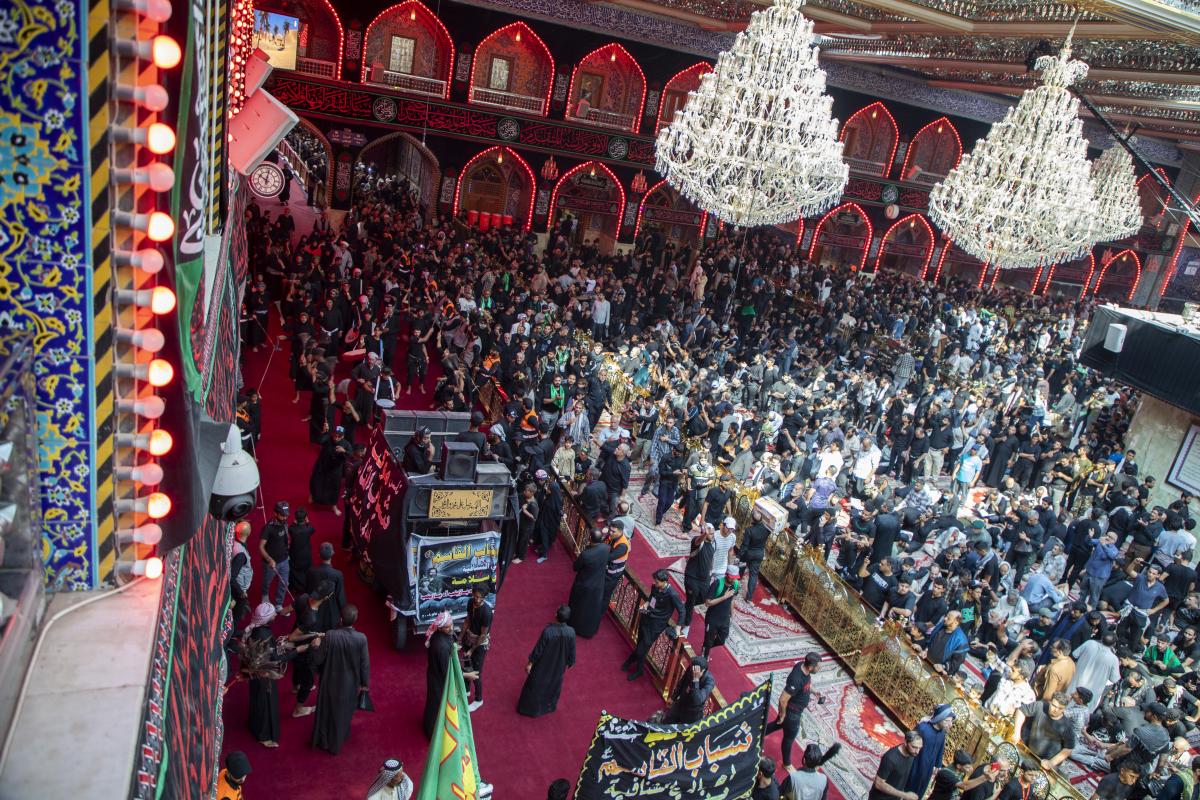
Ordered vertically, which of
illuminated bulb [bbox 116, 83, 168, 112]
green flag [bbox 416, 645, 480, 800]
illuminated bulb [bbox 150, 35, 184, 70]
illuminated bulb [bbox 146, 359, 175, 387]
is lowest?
green flag [bbox 416, 645, 480, 800]

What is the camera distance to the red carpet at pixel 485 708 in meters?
6.17

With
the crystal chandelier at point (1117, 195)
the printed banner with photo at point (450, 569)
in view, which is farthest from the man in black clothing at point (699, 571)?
the crystal chandelier at point (1117, 195)

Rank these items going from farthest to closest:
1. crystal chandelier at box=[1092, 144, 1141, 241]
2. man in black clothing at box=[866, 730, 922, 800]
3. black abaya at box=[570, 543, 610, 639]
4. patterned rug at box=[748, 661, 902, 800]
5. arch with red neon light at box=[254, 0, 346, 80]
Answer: arch with red neon light at box=[254, 0, 346, 80]
crystal chandelier at box=[1092, 144, 1141, 241]
black abaya at box=[570, 543, 610, 639]
patterned rug at box=[748, 661, 902, 800]
man in black clothing at box=[866, 730, 922, 800]

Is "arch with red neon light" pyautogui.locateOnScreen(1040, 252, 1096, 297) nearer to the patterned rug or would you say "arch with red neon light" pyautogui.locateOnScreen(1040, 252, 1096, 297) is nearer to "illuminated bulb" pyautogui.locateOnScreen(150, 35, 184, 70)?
the patterned rug

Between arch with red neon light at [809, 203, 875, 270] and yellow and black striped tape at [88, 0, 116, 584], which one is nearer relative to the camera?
yellow and black striped tape at [88, 0, 116, 584]

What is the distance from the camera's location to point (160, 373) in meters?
2.79

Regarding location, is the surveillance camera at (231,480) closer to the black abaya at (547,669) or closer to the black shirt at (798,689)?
the black abaya at (547,669)

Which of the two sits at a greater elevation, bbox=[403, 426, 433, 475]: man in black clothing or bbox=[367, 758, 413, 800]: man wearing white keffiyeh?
bbox=[403, 426, 433, 475]: man in black clothing

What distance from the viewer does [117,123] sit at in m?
2.46

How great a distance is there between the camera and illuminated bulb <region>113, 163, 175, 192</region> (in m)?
2.50

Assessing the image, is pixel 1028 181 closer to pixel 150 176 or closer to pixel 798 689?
pixel 798 689

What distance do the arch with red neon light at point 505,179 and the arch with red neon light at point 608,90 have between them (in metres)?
2.00

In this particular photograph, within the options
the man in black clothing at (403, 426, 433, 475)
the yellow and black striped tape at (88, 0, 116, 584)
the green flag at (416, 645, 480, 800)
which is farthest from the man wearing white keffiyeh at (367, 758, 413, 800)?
the man in black clothing at (403, 426, 433, 475)

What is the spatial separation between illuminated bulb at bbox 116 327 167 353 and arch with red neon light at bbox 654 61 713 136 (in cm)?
2273
